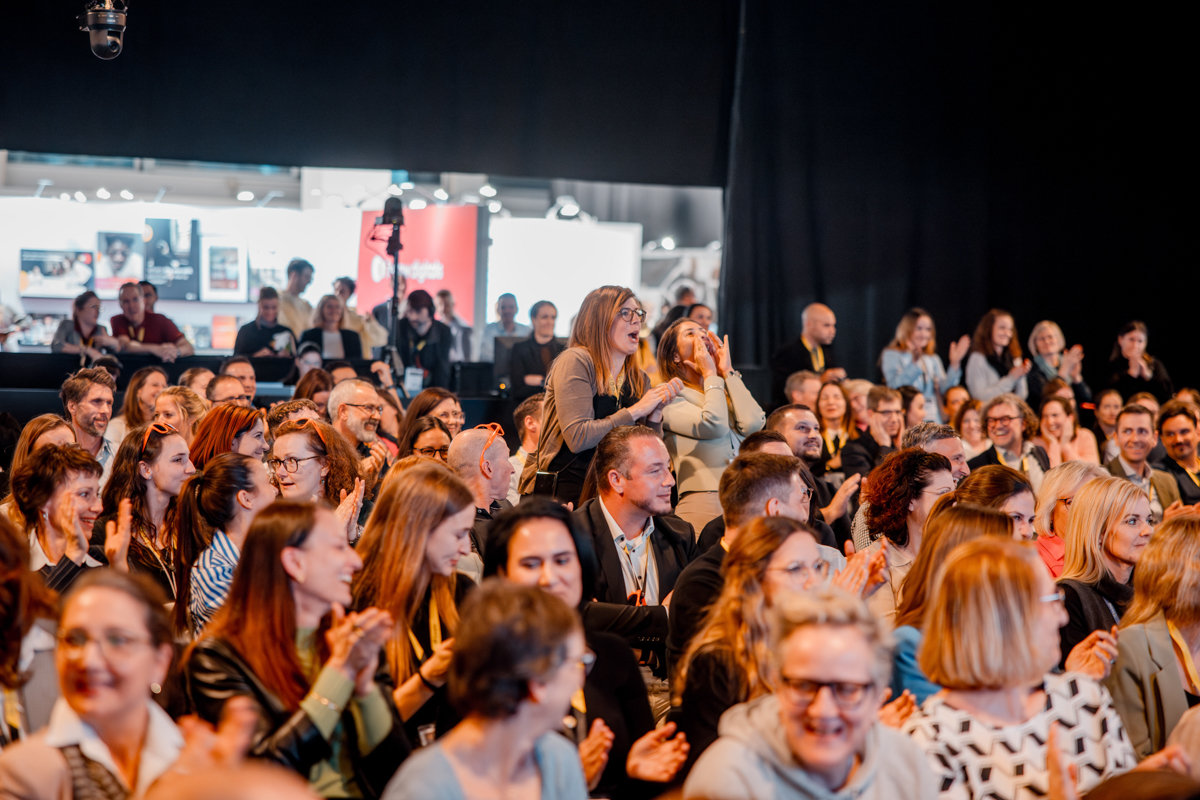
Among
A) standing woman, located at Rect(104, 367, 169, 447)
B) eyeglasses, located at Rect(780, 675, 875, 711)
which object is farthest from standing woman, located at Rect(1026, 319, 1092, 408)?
eyeglasses, located at Rect(780, 675, 875, 711)

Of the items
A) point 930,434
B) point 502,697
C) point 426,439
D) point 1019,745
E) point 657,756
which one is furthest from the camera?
point 930,434

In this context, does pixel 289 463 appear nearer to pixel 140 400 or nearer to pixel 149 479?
pixel 149 479

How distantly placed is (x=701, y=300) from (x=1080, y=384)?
332cm

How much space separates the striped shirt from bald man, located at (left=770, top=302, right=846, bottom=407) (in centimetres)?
498

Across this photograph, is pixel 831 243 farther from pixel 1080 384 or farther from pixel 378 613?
pixel 378 613

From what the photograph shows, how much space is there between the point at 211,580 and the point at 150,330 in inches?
204

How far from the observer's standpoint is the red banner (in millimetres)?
9547

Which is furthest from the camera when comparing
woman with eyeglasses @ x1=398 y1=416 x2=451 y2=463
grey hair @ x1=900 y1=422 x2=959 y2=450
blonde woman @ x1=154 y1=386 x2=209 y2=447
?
blonde woman @ x1=154 y1=386 x2=209 y2=447

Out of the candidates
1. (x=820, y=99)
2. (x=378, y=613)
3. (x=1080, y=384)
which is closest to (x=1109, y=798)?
(x=378, y=613)

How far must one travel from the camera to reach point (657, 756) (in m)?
2.32

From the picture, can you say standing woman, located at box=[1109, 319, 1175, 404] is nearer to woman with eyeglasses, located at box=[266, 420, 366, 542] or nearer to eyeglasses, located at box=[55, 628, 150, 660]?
woman with eyeglasses, located at box=[266, 420, 366, 542]

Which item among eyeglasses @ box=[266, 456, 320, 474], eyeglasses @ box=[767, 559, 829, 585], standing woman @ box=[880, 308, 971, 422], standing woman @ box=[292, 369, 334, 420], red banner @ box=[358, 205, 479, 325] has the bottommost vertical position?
eyeglasses @ box=[767, 559, 829, 585]

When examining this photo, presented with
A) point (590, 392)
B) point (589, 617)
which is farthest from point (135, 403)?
point (589, 617)

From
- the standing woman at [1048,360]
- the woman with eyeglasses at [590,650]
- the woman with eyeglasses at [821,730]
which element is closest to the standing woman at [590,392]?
the woman with eyeglasses at [590,650]
